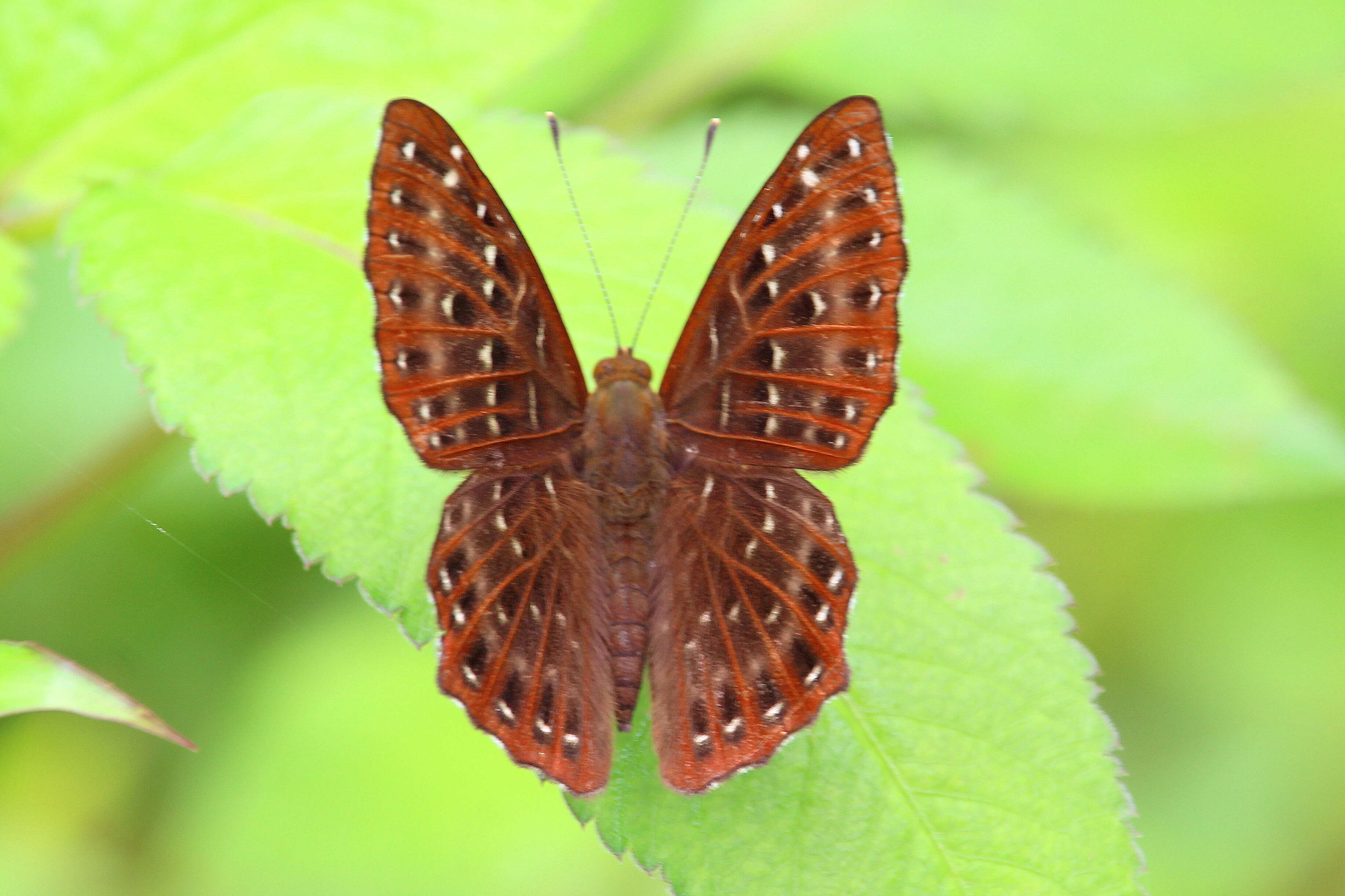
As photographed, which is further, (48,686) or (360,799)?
(360,799)

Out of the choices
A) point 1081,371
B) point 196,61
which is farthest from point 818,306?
point 196,61

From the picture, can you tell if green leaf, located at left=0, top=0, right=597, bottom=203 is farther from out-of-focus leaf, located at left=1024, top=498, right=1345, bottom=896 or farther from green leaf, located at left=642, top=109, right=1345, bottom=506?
out-of-focus leaf, located at left=1024, top=498, right=1345, bottom=896

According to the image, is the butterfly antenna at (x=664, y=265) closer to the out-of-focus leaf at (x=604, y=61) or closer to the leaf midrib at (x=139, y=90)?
the leaf midrib at (x=139, y=90)

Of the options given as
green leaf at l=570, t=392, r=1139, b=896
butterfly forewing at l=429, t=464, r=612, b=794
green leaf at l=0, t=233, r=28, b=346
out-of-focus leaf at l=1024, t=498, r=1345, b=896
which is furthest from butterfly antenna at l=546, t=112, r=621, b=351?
out-of-focus leaf at l=1024, t=498, r=1345, b=896

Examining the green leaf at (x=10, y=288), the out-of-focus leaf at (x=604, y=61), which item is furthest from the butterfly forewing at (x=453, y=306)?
the out-of-focus leaf at (x=604, y=61)

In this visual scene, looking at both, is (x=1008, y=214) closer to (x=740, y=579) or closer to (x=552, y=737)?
(x=740, y=579)

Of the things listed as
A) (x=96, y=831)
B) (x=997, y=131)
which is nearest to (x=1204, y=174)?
(x=997, y=131)

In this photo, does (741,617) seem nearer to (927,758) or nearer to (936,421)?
(927,758)
